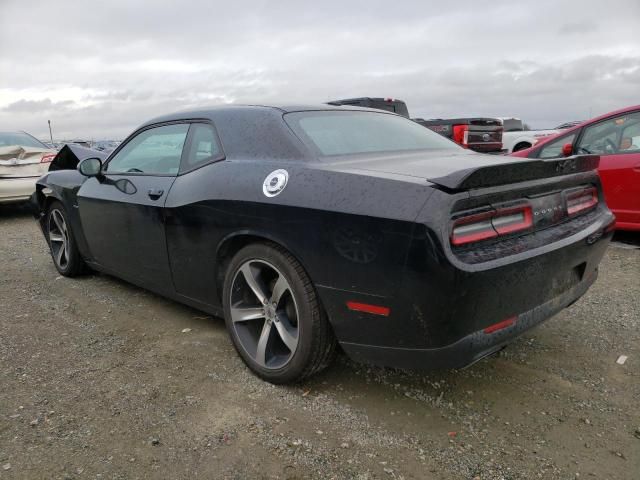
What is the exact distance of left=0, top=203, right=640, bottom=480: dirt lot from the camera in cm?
210

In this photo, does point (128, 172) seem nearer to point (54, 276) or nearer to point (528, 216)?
point (54, 276)

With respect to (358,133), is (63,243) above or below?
below

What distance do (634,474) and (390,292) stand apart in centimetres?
120

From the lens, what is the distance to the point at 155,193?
10.8 ft

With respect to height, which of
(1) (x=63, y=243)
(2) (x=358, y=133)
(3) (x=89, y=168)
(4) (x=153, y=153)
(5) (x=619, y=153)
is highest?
(2) (x=358, y=133)

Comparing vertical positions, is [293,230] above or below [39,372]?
above

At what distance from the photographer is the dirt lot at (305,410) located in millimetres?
2098

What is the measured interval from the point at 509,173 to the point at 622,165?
372 centimetres

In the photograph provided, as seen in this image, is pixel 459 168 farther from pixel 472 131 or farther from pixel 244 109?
pixel 472 131

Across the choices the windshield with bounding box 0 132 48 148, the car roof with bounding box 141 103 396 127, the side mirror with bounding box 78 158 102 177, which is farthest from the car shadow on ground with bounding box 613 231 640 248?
the windshield with bounding box 0 132 48 148

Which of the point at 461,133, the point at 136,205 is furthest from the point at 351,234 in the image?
the point at 461,133

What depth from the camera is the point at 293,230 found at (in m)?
2.39

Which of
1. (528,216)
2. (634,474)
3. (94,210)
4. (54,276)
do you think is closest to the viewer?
(634,474)

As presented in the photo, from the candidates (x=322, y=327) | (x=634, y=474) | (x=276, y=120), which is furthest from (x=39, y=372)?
(x=634, y=474)
